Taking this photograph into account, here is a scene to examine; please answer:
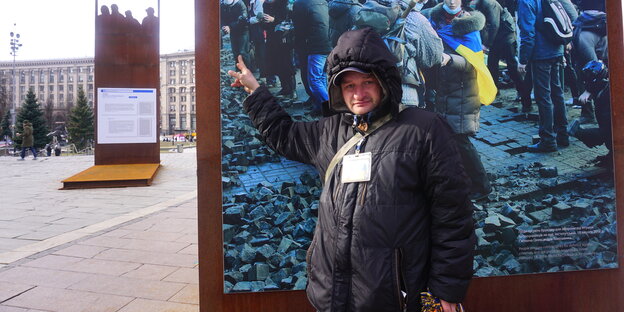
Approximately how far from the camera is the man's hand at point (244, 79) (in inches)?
93.2

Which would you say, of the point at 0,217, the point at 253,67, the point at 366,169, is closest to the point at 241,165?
the point at 253,67

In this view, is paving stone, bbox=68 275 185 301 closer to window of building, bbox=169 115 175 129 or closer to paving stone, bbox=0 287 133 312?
paving stone, bbox=0 287 133 312

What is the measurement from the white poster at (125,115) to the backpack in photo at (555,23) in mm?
11385

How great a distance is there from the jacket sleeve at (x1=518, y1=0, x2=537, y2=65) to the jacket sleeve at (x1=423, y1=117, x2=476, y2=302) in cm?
168

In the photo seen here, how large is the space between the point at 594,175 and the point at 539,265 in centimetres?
76

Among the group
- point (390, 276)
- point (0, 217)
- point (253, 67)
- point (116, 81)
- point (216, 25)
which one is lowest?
point (0, 217)

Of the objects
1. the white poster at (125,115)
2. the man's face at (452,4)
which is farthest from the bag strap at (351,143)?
the white poster at (125,115)

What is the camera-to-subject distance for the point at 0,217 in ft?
22.5

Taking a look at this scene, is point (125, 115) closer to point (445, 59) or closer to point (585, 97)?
point (445, 59)

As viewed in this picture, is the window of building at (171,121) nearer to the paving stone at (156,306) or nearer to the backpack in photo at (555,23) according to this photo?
the paving stone at (156,306)

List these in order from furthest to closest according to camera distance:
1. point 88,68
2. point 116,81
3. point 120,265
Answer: point 88,68, point 116,81, point 120,265

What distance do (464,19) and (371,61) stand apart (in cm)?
142

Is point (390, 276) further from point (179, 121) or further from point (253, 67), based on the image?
point (179, 121)

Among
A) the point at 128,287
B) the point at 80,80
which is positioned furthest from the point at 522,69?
the point at 80,80
